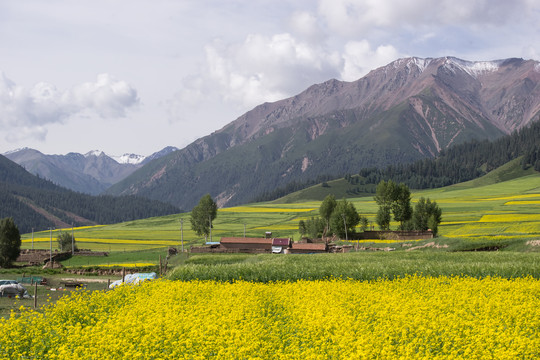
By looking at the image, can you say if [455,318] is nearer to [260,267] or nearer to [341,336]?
[341,336]

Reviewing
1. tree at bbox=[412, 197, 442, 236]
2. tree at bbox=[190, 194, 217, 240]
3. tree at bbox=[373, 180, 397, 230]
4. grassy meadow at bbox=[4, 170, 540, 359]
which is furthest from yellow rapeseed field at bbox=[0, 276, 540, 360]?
tree at bbox=[190, 194, 217, 240]

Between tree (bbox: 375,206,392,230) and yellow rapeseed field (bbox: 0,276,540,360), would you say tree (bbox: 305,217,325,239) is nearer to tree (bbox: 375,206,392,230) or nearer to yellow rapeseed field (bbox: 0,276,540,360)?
tree (bbox: 375,206,392,230)

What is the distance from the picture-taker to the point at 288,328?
704 inches

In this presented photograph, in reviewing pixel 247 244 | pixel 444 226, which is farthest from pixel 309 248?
pixel 444 226

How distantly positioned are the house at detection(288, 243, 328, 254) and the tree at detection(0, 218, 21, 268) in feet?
156

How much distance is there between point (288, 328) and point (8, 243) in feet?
269

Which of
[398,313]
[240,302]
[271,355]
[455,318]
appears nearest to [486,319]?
[455,318]

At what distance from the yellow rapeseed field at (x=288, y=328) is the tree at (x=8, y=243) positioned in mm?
70419

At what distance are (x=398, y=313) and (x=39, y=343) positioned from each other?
12.2 m

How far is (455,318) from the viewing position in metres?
18.0

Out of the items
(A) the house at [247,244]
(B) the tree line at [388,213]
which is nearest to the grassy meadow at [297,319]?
(A) the house at [247,244]

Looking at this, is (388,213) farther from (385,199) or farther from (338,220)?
(338,220)

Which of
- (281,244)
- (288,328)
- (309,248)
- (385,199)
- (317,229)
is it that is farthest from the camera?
(317,229)

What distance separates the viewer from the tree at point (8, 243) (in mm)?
85750
